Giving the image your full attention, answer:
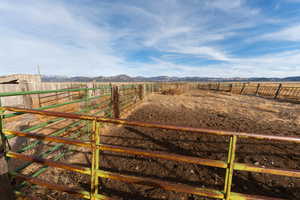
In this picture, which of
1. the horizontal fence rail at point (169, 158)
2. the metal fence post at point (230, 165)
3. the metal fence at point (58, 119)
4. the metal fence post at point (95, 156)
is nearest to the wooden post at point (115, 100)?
the metal fence at point (58, 119)

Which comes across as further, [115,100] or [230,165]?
[115,100]

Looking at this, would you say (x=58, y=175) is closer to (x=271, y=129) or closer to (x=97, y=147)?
(x=97, y=147)

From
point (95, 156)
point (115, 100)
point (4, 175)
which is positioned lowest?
point (4, 175)

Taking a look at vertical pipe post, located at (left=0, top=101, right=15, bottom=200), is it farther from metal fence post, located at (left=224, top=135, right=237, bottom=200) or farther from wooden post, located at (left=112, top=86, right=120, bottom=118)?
wooden post, located at (left=112, top=86, right=120, bottom=118)

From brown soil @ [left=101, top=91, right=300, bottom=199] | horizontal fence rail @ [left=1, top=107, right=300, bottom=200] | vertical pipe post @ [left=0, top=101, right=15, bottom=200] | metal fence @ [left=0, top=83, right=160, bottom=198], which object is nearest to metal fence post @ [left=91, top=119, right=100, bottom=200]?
horizontal fence rail @ [left=1, top=107, right=300, bottom=200]

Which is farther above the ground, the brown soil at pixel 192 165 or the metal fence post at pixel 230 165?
the metal fence post at pixel 230 165

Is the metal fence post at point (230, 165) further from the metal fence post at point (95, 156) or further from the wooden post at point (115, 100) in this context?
the wooden post at point (115, 100)

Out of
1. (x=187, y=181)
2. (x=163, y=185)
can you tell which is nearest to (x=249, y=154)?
(x=187, y=181)

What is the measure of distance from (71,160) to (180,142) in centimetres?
300

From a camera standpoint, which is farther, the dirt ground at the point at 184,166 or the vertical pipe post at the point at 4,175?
the dirt ground at the point at 184,166

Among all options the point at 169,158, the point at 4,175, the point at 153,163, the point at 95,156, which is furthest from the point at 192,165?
the point at 4,175

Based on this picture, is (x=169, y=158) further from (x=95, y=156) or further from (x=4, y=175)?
(x=4, y=175)

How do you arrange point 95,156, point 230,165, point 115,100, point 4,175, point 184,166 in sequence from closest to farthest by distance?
point 230,165
point 95,156
point 4,175
point 184,166
point 115,100

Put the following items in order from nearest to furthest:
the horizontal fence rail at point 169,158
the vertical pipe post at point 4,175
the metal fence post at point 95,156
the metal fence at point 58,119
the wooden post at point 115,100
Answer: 1. the horizontal fence rail at point 169,158
2. the metal fence post at point 95,156
3. the vertical pipe post at point 4,175
4. the metal fence at point 58,119
5. the wooden post at point 115,100
